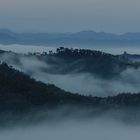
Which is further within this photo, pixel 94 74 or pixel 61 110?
pixel 94 74

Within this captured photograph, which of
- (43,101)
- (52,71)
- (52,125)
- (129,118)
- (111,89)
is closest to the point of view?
(52,125)

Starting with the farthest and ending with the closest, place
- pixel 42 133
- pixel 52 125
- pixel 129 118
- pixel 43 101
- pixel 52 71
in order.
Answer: pixel 52 71, pixel 43 101, pixel 129 118, pixel 52 125, pixel 42 133

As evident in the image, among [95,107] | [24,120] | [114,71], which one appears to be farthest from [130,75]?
[24,120]

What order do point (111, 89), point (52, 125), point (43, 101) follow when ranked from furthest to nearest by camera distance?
point (111, 89) → point (43, 101) → point (52, 125)

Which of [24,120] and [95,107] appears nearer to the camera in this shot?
[24,120]

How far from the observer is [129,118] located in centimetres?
6119

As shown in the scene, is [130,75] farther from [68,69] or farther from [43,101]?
[43,101]

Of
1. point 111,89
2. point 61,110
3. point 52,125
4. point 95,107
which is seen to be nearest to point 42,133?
point 52,125

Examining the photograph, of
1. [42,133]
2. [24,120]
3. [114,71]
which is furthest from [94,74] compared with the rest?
[42,133]

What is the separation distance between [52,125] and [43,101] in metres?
11.2

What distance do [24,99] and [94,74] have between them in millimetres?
89972

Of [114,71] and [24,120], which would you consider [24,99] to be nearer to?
[24,120]

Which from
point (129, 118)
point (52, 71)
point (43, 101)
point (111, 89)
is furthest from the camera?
point (52, 71)

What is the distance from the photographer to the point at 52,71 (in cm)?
16175
